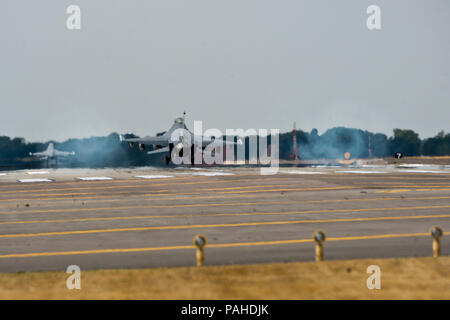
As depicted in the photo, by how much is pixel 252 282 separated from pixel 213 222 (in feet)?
35.0

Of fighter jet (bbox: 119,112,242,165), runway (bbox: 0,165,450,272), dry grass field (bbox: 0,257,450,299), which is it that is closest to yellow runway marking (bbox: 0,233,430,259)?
runway (bbox: 0,165,450,272)

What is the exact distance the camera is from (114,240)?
2025cm

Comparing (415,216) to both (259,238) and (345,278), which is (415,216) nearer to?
(259,238)

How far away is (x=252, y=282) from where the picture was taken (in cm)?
1381

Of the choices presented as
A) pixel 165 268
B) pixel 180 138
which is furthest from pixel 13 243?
pixel 180 138

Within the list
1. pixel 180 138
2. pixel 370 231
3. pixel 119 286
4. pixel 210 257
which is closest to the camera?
pixel 119 286

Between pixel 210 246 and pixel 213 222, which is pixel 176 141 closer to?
pixel 213 222

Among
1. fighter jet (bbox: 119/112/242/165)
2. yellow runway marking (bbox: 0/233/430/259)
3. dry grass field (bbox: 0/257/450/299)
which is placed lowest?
dry grass field (bbox: 0/257/450/299)

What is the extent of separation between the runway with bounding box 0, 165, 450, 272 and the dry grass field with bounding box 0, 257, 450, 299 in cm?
135

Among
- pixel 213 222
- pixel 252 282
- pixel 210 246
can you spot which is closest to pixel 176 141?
pixel 213 222

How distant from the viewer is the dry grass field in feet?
42.2

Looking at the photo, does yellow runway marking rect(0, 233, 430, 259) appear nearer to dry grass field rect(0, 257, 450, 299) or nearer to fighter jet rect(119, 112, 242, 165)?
dry grass field rect(0, 257, 450, 299)

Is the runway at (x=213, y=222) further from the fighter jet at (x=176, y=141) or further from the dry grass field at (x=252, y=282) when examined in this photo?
the fighter jet at (x=176, y=141)
